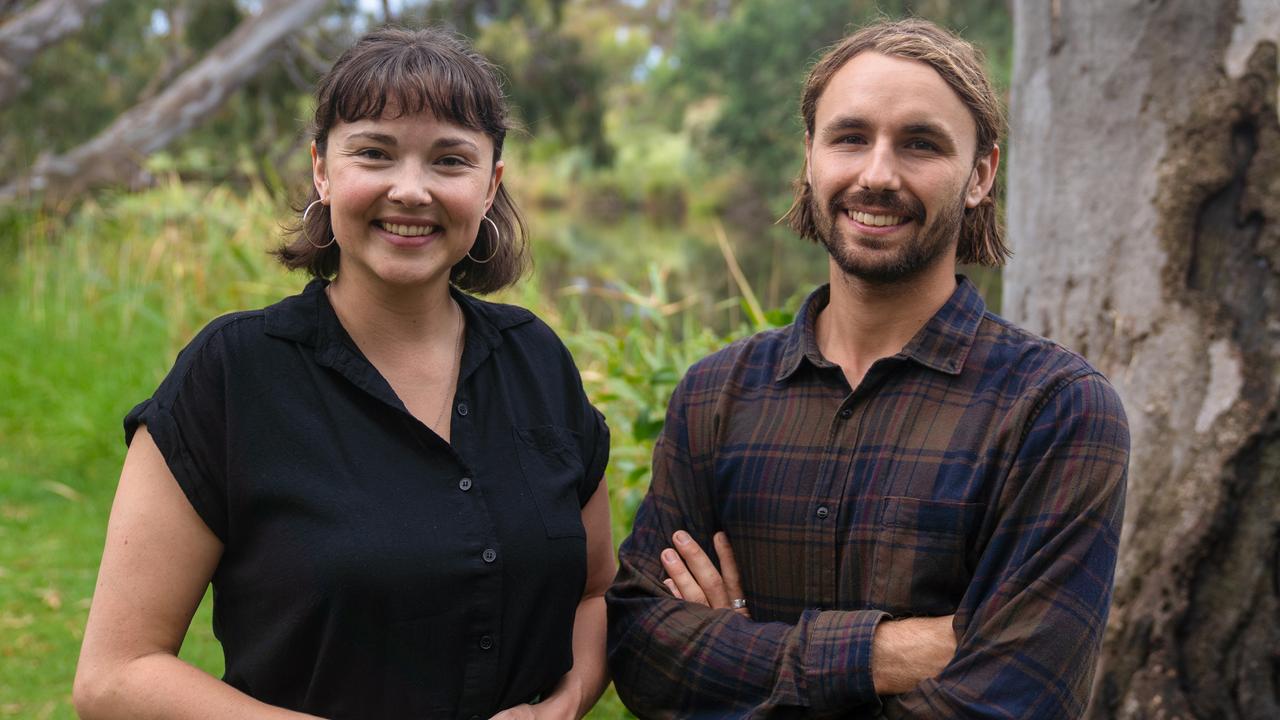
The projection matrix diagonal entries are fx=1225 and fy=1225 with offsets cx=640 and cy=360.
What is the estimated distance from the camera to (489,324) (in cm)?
227

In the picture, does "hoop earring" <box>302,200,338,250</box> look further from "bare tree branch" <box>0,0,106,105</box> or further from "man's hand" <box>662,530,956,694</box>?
"bare tree branch" <box>0,0,106,105</box>

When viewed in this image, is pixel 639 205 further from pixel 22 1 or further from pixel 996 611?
pixel 996 611

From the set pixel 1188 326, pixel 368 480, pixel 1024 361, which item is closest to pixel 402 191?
pixel 368 480

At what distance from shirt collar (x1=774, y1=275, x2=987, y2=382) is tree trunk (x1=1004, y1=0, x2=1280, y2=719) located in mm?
1135

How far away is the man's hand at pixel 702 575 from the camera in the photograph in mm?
2209

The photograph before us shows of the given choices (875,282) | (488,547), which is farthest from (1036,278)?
(488,547)

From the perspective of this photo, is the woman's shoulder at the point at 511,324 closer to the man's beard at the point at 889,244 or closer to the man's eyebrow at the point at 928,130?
the man's beard at the point at 889,244

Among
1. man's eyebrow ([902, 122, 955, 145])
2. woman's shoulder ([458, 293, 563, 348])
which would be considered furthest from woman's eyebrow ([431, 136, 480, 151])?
man's eyebrow ([902, 122, 955, 145])

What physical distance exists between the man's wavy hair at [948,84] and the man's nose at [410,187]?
0.75 metres

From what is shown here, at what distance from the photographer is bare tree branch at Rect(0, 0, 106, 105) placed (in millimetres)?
8797

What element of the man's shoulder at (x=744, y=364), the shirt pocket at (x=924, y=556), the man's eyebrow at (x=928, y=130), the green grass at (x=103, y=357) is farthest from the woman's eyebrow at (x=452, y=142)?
the green grass at (x=103, y=357)

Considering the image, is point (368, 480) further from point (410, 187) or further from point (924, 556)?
point (924, 556)

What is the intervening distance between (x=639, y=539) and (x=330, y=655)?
0.64 m

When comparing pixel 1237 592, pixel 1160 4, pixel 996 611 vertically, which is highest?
pixel 1160 4
